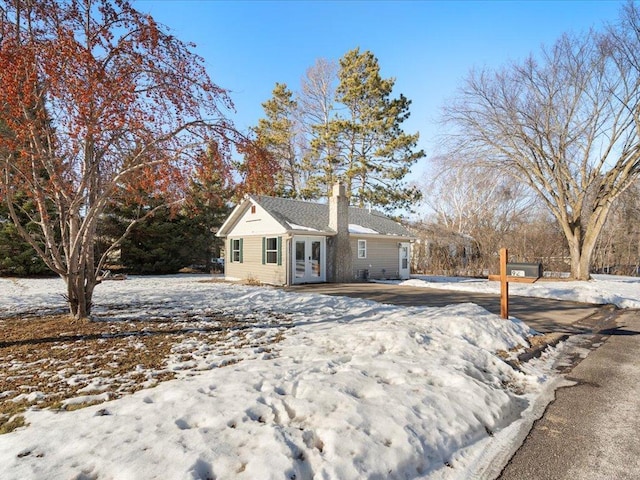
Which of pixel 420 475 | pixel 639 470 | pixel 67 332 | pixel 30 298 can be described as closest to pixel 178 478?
pixel 420 475

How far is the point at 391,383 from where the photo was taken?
3.90m

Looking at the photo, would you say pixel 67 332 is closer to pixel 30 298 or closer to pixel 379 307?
pixel 30 298

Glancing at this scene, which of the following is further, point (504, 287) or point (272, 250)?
point (272, 250)

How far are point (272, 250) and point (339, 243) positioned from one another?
2891 mm

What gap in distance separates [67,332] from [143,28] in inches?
197

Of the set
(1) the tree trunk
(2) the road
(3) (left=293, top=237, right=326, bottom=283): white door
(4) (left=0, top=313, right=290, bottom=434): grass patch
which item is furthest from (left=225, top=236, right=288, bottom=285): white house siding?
(1) the tree trunk

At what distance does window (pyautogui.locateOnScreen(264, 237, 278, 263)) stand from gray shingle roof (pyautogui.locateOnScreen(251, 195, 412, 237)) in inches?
43.4

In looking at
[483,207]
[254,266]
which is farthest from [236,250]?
[483,207]

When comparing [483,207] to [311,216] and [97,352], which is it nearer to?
[311,216]

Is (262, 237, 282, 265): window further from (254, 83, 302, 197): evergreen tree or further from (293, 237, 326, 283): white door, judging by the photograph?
(254, 83, 302, 197): evergreen tree

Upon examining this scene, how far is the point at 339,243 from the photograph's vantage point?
53.0 ft

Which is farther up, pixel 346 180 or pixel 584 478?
pixel 346 180

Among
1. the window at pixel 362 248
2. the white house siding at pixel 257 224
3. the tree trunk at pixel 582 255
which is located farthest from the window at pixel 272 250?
the tree trunk at pixel 582 255

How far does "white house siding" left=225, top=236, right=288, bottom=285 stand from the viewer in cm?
1521
